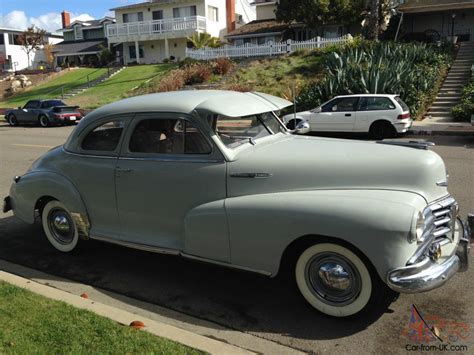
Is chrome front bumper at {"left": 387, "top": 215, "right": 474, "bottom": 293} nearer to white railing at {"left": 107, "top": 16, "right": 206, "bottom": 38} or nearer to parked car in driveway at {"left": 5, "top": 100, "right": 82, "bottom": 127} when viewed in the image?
parked car in driveway at {"left": 5, "top": 100, "right": 82, "bottom": 127}

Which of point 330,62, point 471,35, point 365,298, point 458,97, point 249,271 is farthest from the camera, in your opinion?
point 471,35

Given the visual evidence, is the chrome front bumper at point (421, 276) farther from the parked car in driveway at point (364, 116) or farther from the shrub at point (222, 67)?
the shrub at point (222, 67)

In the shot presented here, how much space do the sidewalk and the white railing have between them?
103 feet

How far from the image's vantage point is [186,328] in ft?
12.7

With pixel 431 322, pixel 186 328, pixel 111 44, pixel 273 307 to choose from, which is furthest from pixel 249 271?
pixel 111 44

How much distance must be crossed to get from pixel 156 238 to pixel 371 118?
38.8 feet

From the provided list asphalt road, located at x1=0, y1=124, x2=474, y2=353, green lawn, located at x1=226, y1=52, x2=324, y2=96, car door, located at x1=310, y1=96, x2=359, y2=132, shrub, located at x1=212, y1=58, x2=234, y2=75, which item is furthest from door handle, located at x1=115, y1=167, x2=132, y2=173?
shrub, located at x1=212, y1=58, x2=234, y2=75

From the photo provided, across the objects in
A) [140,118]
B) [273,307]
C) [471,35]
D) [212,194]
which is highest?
[471,35]

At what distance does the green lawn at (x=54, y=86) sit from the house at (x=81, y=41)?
9.27 meters

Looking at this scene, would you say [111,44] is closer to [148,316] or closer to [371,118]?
[371,118]

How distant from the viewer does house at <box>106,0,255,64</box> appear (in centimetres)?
4534

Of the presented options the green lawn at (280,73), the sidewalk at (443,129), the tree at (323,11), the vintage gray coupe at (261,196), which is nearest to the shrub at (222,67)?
the green lawn at (280,73)

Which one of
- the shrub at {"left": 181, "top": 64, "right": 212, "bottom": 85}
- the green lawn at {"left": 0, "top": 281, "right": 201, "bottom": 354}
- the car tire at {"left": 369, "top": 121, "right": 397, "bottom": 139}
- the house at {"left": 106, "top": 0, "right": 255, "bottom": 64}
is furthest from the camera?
the house at {"left": 106, "top": 0, "right": 255, "bottom": 64}

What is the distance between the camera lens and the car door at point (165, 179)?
13.9ft
